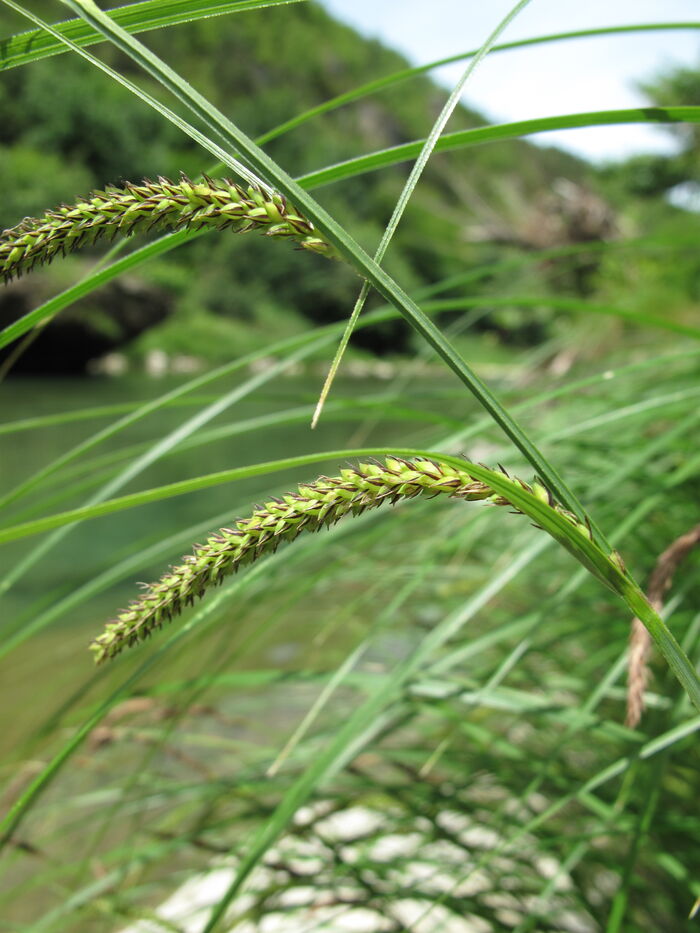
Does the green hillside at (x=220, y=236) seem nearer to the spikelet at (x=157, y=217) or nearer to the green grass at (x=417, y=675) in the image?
the green grass at (x=417, y=675)

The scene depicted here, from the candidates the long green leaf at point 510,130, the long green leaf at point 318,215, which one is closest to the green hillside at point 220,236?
the long green leaf at point 510,130

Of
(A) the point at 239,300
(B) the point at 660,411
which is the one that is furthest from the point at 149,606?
(A) the point at 239,300

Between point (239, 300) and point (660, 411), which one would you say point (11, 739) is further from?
point (239, 300)

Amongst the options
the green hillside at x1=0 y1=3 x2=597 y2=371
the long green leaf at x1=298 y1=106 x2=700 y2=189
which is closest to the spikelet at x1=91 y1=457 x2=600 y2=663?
the long green leaf at x1=298 y1=106 x2=700 y2=189

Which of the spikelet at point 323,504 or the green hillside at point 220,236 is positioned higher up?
the green hillside at point 220,236

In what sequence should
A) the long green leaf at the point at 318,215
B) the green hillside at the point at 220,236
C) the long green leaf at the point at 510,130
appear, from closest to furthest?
1. the long green leaf at the point at 318,215
2. the long green leaf at the point at 510,130
3. the green hillside at the point at 220,236
